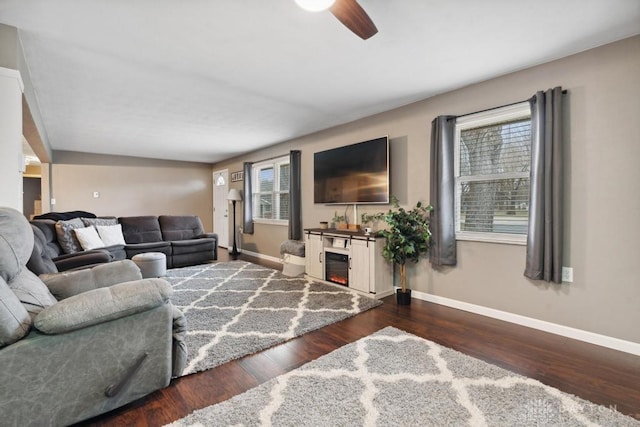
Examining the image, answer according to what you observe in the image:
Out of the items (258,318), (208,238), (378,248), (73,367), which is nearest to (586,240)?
(378,248)

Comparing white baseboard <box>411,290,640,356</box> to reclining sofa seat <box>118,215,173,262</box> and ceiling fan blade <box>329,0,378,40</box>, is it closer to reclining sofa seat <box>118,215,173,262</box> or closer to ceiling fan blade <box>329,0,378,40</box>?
ceiling fan blade <box>329,0,378,40</box>

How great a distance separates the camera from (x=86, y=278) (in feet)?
6.86

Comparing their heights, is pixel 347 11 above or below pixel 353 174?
above

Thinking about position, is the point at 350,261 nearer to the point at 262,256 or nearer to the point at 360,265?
the point at 360,265

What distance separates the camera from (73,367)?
1.32 metres

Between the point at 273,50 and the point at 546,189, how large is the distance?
2.46 metres

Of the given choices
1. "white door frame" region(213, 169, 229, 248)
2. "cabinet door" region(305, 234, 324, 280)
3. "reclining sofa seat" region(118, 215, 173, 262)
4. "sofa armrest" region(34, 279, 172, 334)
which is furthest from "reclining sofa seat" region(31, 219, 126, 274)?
"white door frame" region(213, 169, 229, 248)

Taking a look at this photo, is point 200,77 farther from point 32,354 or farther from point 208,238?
point 208,238

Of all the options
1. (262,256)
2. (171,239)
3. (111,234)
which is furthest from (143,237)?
(262,256)

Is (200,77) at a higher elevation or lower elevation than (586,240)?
higher

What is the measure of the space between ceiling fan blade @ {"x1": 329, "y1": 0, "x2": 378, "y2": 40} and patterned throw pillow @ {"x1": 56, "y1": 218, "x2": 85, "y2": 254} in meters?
4.29

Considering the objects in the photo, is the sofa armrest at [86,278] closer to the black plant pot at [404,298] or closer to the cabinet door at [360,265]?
the cabinet door at [360,265]

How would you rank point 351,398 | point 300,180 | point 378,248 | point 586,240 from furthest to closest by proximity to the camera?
point 300,180, point 378,248, point 586,240, point 351,398

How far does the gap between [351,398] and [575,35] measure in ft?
9.37
